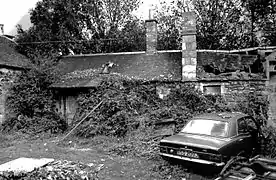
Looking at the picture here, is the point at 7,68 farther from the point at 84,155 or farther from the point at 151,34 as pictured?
the point at 151,34

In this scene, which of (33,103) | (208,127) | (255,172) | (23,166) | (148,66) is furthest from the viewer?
(148,66)

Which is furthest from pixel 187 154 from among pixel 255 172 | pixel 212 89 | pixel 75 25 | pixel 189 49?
pixel 75 25

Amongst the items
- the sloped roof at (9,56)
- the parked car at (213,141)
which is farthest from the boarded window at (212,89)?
the sloped roof at (9,56)

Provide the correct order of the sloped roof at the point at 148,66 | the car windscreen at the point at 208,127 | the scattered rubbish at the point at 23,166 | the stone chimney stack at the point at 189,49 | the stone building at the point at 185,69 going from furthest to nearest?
the sloped roof at the point at 148,66 < the stone chimney stack at the point at 189,49 < the stone building at the point at 185,69 < the car windscreen at the point at 208,127 < the scattered rubbish at the point at 23,166

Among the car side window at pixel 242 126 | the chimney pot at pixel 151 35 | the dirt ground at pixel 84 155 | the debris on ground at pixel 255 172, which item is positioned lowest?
the dirt ground at pixel 84 155

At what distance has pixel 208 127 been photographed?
780cm

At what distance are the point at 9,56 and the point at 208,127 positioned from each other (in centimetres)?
1515

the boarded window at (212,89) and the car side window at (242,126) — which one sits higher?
the boarded window at (212,89)

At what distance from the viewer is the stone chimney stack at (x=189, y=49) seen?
15.1 meters

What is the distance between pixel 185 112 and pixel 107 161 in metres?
5.45

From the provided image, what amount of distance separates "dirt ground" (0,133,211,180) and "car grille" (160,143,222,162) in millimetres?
675

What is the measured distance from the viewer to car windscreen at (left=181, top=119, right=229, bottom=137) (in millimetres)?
7484

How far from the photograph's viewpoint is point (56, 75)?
16906mm

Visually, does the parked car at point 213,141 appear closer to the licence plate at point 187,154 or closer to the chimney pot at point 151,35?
the licence plate at point 187,154
